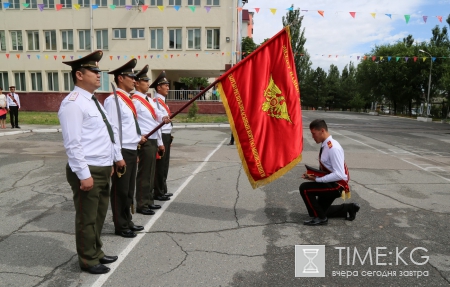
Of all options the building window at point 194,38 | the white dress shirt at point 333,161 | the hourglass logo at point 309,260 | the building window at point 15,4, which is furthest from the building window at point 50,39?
the hourglass logo at point 309,260

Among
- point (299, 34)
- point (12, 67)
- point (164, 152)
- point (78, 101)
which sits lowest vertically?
point (164, 152)

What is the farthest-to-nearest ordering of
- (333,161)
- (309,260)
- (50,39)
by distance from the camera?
(50,39) < (333,161) < (309,260)

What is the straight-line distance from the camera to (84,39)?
28.3 m

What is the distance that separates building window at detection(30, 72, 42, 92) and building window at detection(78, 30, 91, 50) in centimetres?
476

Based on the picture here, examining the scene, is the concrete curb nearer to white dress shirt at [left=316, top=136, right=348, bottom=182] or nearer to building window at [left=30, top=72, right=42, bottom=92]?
white dress shirt at [left=316, top=136, right=348, bottom=182]

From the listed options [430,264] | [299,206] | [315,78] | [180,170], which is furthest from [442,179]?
[315,78]

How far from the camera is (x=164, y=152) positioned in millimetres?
5676

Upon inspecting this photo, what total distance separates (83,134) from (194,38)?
2531 cm

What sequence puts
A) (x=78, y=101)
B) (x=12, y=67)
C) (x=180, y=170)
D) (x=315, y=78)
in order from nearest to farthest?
1. (x=78, y=101)
2. (x=180, y=170)
3. (x=12, y=67)
4. (x=315, y=78)

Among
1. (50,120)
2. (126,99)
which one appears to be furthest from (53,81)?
(126,99)

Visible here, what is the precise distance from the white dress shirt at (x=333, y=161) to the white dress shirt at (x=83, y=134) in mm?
2762

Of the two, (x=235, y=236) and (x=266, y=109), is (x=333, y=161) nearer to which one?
(x=266, y=109)

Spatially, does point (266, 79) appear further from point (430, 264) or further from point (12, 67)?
point (12, 67)

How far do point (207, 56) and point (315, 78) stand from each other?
172 ft
